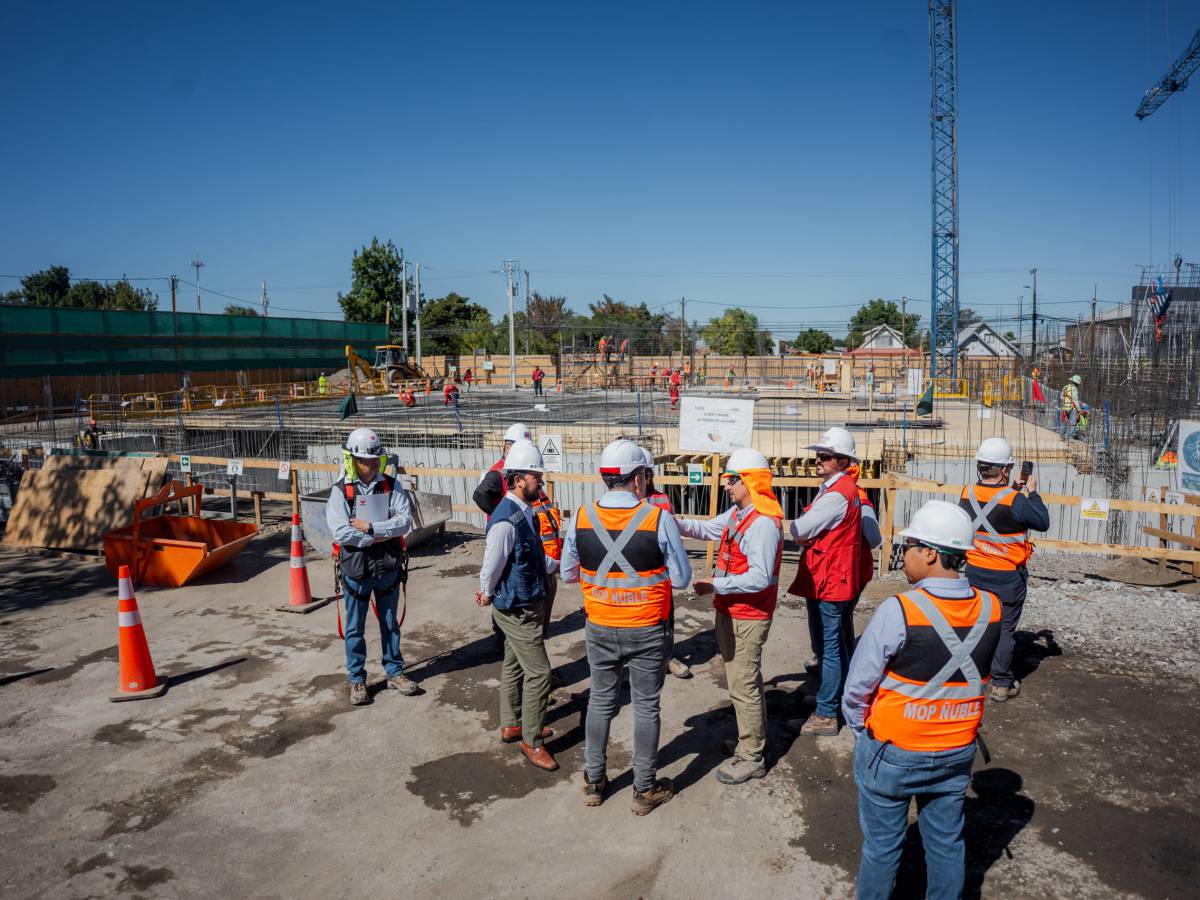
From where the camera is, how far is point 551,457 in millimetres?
10000

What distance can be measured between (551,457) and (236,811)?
6062mm

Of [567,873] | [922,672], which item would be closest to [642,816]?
[567,873]

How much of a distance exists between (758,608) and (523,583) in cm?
141

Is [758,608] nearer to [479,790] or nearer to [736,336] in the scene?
[479,790]

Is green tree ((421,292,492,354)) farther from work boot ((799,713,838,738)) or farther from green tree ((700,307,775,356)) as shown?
work boot ((799,713,838,738))

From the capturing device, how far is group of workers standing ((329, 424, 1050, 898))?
9.70ft

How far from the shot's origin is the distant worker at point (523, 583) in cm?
469

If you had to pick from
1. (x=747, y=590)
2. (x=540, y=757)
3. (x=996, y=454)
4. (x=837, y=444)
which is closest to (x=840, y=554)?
(x=837, y=444)

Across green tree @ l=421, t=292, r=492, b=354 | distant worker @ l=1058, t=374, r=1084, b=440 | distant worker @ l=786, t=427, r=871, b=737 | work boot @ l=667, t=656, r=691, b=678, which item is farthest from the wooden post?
green tree @ l=421, t=292, r=492, b=354

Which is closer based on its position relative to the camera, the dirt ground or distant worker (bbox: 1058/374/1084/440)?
the dirt ground

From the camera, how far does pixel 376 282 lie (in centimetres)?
6575

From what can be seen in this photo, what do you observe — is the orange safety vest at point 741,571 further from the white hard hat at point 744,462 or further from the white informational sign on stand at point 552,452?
the white informational sign on stand at point 552,452

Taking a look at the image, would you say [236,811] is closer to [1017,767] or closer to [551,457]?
[1017,767]

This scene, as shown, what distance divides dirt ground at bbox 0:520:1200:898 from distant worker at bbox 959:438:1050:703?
0.97 meters
